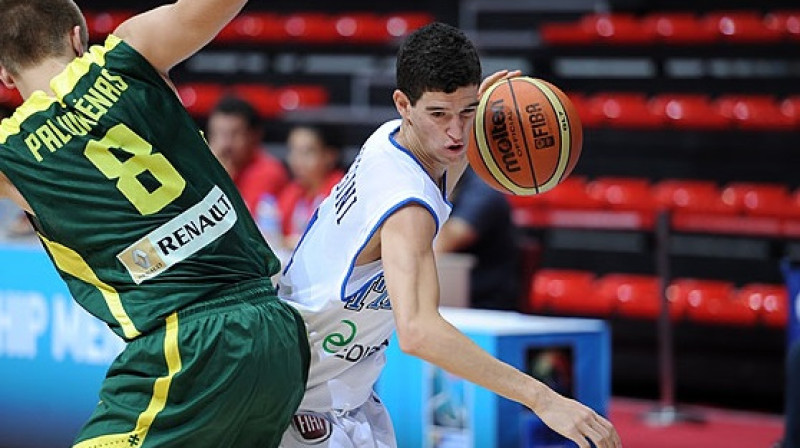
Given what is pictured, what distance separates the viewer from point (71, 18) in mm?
2992

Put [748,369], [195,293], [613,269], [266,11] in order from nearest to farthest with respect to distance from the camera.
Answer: [195,293] < [748,369] < [613,269] < [266,11]

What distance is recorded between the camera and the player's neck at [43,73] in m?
2.98

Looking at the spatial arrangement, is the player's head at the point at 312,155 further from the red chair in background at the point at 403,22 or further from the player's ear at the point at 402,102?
the red chair in background at the point at 403,22

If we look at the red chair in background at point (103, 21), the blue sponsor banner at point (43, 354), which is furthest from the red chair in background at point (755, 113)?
the red chair in background at point (103, 21)

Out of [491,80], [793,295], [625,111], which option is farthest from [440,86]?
[625,111]

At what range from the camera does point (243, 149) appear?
803 centimetres

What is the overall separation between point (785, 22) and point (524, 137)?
7.71m

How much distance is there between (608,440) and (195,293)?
962 millimetres

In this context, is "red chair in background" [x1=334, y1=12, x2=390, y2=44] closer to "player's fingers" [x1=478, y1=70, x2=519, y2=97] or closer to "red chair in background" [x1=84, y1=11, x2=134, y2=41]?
"red chair in background" [x1=84, y1=11, x2=134, y2=41]

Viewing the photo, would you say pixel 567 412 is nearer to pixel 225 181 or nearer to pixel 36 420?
pixel 225 181

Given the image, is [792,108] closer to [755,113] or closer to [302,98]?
[755,113]

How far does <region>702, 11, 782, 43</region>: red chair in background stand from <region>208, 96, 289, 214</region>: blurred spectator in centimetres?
442

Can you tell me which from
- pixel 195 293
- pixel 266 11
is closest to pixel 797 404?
pixel 195 293

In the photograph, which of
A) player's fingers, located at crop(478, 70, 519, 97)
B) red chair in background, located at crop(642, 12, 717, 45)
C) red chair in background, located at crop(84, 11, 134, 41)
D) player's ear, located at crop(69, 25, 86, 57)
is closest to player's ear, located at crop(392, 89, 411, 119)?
player's fingers, located at crop(478, 70, 519, 97)
